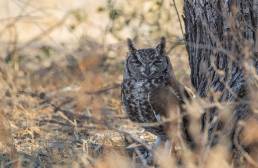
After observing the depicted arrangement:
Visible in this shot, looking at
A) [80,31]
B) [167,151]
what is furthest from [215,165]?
[80,31]

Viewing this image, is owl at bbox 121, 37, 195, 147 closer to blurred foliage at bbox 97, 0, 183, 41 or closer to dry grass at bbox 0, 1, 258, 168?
dry grass at bbox 0, 1, 258, 168

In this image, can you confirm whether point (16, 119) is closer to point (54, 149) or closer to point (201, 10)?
point (54, 149)

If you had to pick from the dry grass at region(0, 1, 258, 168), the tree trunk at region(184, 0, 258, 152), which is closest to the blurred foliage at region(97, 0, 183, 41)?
the dry grass at region(0, 1, 258, 168)

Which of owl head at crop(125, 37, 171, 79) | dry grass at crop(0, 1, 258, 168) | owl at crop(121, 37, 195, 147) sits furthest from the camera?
owl head at crop(125, 37, 171, 79)

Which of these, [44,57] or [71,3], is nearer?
[44,57]

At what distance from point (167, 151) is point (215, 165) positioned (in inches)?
63.5

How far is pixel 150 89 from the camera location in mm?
7695

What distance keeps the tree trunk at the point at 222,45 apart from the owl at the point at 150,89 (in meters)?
0.22

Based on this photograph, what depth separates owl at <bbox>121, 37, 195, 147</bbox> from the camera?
295 inches

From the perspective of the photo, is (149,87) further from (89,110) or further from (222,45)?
(89,110)

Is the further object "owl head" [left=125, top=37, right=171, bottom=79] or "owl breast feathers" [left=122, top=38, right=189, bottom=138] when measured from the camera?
"owl head" [left=125, top=37, right=171, bottom=79]

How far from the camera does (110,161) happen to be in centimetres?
655

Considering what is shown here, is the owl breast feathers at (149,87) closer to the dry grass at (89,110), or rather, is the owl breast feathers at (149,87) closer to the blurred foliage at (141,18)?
the dry grass at (89,110)

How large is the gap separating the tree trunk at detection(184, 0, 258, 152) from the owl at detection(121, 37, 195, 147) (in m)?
0.22
